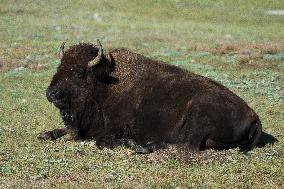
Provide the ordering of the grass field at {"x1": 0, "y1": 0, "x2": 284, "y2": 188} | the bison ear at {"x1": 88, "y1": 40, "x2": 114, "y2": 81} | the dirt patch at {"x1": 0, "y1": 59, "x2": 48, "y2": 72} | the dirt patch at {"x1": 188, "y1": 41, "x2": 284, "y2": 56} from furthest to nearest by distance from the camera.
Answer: the dirt patch at {"x1": 188, "y1": 41, "x2": 284, "y2": 56}, the dirt patch at {"x1": 0, "y1": 59, "x2": 48, "y2": 72}, the bison ear at {"x1": 88, "y1": 40, "x2": 114, "y2": 81}, the grass field at {"x1": 0, "y1": 0, "x2": 284, "y2": 188}

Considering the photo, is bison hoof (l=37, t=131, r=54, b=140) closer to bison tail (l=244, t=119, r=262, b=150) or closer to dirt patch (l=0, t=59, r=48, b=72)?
bison tail (l=244, t=119, r=262, b=150)

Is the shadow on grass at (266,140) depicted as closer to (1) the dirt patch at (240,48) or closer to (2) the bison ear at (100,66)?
(2) the bison ear at (100,66)

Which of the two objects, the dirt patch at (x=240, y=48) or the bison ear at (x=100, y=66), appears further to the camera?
the dirt patch at (x=240, y=48)

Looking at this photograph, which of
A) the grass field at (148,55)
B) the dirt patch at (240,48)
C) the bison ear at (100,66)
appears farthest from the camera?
the dirt patch at (240,48)

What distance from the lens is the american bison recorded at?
34.1ft

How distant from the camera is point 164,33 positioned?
3625 centimetres

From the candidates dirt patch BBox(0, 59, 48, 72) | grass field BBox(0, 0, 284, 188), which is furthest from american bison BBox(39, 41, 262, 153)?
dirt patch BBox(0, 59, 48, 72)

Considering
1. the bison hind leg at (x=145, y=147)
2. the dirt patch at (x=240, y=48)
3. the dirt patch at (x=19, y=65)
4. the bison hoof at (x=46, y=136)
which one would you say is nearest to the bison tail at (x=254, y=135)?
the bison hind leg at (x=145, y=147)

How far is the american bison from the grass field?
37 cm

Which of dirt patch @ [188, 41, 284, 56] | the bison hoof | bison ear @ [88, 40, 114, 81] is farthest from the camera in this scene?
dirt patch @ [188, 41, 284, 56]

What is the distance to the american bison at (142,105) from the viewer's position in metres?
10.4

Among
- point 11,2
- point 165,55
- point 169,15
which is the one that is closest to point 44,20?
point 11,2

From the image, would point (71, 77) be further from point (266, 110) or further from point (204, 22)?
point (204, 22)

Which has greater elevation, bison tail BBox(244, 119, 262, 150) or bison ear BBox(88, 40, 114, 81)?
bison ear BBox(88, 40, 114, 81)
